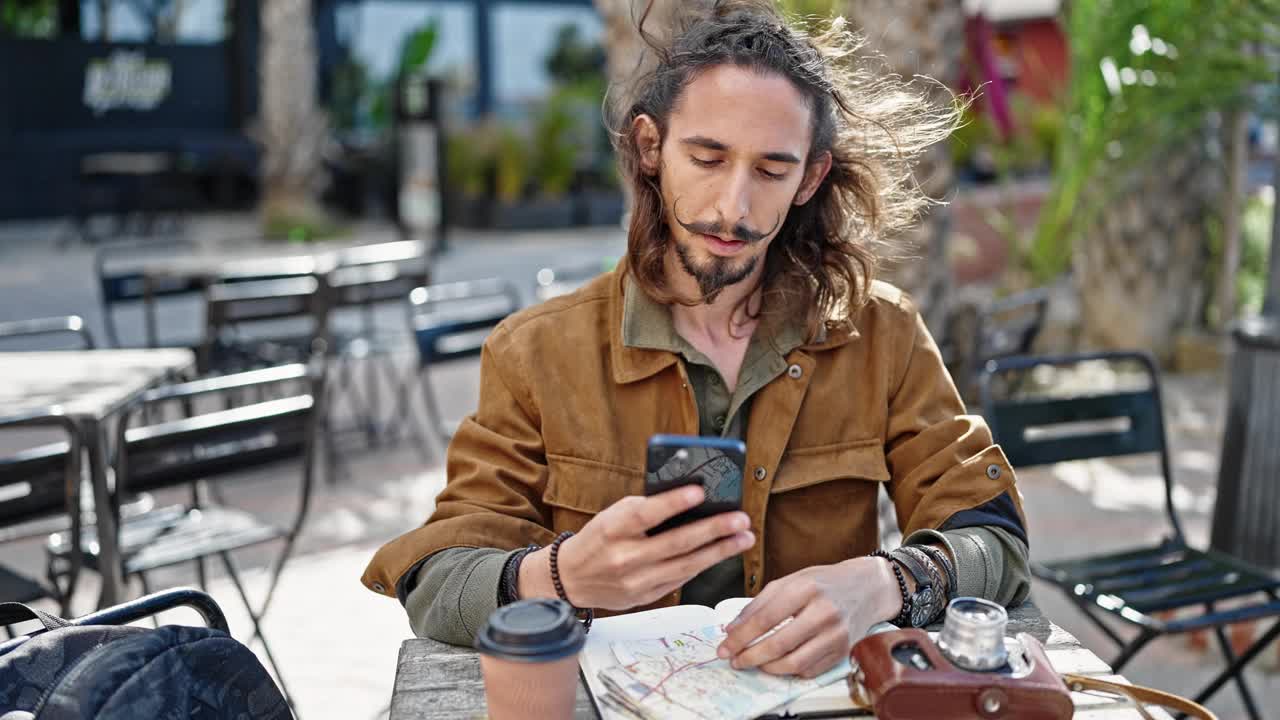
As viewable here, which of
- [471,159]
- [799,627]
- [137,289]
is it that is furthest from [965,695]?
[471,159]

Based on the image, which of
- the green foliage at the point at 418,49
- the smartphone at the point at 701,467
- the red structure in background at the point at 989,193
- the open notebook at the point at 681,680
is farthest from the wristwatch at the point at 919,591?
the green foliage at the point at 418,49

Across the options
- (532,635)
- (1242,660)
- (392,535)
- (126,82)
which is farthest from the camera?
(126,82)

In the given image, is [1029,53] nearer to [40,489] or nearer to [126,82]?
[126,82]

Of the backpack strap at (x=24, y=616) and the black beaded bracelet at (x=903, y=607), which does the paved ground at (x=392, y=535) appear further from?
the black beaded bracelet at (x=903, y=607)

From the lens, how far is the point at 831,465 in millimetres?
2102

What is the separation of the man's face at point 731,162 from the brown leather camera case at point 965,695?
778mm

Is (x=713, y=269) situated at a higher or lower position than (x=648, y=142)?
lower

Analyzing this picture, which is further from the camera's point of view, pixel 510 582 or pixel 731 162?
pixel 731 162

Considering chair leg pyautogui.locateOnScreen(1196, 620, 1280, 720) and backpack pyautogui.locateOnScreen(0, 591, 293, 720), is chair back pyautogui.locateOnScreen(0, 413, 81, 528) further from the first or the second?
chair leg pyautogui.locateOnScreen(1196, 620, 1280, 720)

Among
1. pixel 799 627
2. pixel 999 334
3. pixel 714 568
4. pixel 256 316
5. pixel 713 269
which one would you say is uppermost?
pixel 713 269

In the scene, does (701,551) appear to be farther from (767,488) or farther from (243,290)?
(243,290)

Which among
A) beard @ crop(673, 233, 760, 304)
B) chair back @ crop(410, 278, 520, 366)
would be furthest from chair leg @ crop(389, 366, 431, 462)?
beard @ crop(673, 233, 760, 304)

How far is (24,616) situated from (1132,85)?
642 cm

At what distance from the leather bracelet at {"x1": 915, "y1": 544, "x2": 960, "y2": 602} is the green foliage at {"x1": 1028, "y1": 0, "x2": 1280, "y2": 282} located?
4.84 metres
